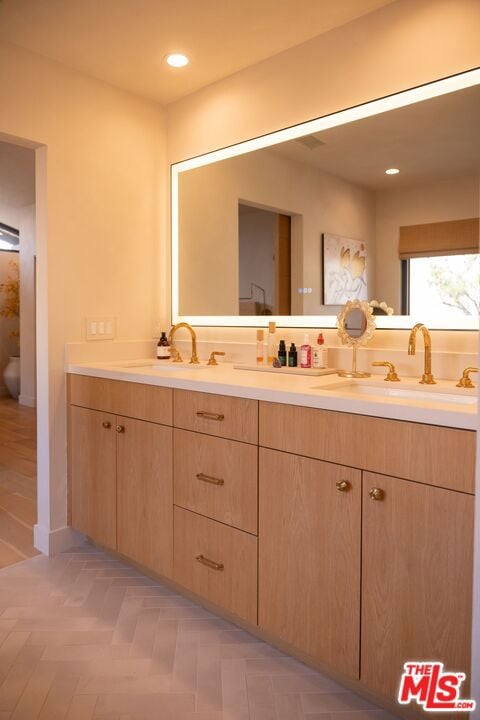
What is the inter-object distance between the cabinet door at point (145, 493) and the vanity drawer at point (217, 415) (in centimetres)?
13

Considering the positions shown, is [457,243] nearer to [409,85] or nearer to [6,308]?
[409,85]

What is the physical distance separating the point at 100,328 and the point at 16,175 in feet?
10.6

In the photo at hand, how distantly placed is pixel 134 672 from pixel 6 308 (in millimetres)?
6465

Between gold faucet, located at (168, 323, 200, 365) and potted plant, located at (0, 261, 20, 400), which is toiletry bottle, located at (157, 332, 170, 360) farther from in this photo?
potted plant, located at (0, 261, 20, 400)

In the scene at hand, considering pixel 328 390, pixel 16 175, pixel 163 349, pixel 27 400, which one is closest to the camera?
pixel 328 390

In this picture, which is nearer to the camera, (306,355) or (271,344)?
(306,355)

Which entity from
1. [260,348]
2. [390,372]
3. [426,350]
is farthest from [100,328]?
[426,350]

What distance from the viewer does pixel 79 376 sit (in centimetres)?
245

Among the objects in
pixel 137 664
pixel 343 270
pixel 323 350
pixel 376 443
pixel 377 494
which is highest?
pixel 343 270

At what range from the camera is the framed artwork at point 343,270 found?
2.18 meters

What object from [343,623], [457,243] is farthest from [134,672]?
[457,243]

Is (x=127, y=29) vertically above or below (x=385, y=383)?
above

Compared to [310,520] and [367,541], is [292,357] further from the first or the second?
[367,541]

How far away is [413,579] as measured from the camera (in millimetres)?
1349
